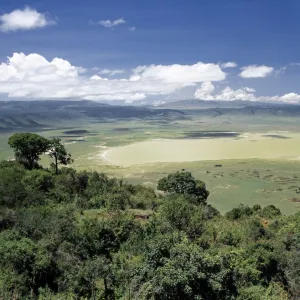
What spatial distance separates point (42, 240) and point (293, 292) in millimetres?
16407

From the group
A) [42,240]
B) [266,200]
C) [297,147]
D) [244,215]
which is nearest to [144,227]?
[42,240]

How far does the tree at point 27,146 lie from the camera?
55.7 metres

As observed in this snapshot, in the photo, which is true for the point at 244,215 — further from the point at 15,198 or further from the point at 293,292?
the point at 15,198

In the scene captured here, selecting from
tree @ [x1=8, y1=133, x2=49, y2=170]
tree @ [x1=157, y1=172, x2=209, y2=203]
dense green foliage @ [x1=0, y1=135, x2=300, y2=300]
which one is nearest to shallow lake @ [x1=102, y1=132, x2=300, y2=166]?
tree @ [x1=157, y1=172, x2=209, y2=203]

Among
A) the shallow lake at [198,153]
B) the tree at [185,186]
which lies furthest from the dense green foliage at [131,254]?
the shallow lake at [198,153]

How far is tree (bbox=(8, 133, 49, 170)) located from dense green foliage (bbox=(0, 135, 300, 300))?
44.9 feet

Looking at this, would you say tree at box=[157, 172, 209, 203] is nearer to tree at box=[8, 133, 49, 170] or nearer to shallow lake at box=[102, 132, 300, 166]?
tree at box=[8, 133, 49, 170]

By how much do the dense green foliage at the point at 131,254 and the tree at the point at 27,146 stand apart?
13.7 metres

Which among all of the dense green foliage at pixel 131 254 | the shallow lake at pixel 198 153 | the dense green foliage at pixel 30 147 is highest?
the dense green foliage at pixel 30 147

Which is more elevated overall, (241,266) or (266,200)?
(241,266)

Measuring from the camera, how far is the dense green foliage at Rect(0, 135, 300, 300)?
1717 cm

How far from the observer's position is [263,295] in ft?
62.0

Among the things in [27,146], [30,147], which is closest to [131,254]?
[30,147]

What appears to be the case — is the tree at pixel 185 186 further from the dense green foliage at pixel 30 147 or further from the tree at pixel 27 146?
the tree at pixel 27 146
